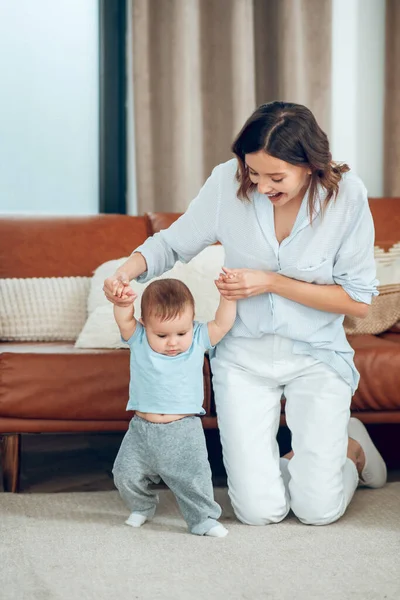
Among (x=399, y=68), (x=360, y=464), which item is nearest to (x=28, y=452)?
(x=360, y=464)

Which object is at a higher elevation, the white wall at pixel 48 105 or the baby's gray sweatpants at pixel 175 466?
the white wall at pixel 48 105

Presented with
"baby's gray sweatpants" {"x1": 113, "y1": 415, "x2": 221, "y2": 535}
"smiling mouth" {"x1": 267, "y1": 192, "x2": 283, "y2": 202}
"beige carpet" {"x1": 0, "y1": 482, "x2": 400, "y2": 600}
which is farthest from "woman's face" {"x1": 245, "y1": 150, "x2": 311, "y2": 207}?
"beige carpet" {"x1": 0, "y1": 482, "x2": 400, "y2": 600}

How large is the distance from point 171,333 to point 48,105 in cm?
188

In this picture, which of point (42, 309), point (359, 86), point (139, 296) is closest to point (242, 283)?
point (139, 296)

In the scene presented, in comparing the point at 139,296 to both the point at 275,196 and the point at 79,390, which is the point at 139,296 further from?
the point at 275,196

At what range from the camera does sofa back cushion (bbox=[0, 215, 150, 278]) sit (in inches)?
113

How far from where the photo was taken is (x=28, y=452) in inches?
111

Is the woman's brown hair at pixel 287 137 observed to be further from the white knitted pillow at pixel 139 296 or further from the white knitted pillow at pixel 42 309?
the white knitted pillow at pixel 42 309

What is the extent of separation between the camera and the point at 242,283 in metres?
1.97

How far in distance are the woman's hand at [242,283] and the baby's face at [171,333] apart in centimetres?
10

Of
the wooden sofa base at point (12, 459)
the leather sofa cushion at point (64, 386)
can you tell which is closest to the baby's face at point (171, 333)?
the leather sofa cushion at point (64, 386)

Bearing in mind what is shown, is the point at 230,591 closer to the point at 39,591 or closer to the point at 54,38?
the point at 39,591

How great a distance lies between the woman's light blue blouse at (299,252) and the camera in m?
2.01

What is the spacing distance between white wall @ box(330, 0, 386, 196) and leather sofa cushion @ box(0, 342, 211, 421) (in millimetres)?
1754
